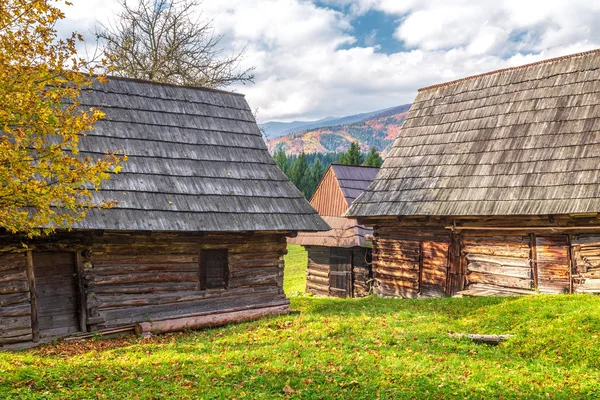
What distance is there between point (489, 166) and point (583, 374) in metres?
8.67

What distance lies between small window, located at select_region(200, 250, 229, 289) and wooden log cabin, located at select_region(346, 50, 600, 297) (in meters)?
5.41

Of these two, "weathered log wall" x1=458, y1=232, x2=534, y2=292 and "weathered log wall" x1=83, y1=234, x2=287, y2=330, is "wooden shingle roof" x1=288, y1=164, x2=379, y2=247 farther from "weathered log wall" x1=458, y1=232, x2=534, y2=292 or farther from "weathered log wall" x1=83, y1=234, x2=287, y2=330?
"weathered log wall" x1=83, y1=234, x2=287, y2=330

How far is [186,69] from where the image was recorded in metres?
23.4

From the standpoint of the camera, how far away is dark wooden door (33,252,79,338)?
10844mm

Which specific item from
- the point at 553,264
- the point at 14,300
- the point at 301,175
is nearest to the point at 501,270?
the point at 553,264

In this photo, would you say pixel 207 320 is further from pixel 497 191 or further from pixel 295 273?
pixel 295 273

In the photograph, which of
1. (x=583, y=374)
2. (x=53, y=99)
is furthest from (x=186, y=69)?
(x=583, y=374)

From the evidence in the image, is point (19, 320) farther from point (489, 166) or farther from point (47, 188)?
point (489, 166)

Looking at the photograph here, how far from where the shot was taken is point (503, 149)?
15703 mm

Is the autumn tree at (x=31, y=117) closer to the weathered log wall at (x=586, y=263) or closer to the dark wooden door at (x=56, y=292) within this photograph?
the dark wooden door at (x=56, y=292)

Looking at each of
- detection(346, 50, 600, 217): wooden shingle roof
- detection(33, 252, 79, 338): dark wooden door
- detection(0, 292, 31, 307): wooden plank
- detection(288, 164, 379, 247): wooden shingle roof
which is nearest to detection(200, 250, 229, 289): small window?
detection(33, 252, 79, 338): dark wooden door

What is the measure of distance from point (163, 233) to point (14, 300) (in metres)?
3.14

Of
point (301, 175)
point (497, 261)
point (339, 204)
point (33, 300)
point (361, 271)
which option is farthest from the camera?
point (301, 175)

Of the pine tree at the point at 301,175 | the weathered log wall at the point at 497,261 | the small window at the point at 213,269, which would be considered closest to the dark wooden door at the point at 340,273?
the weathered log wall at the point at 497,261
